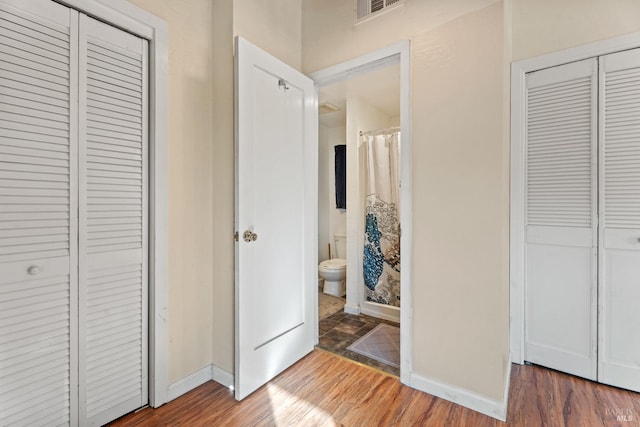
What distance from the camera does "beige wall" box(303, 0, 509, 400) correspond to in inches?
63.1

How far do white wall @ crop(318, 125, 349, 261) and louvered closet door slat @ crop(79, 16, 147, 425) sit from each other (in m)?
2.95

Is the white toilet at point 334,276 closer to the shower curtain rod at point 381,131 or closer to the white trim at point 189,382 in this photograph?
the shower curtain rod at point 381,131

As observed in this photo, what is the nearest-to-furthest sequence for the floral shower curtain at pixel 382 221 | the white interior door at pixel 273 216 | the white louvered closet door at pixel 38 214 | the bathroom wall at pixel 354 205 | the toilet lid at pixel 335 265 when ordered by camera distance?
1. the white louvered closet door at pixel 38 214
2. the white interior door at pixel 273 216
3. the floral shower curtain at pixel 382 221
4. the bathroom wall at pixel 354 205
5. the toilet lid at pixel 335 265

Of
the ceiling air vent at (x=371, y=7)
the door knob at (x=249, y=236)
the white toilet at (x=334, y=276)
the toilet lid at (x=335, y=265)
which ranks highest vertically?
the ceiling air vent at (x=371, y=7)

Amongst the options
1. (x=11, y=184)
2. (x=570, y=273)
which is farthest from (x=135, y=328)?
(x=570, y=273)

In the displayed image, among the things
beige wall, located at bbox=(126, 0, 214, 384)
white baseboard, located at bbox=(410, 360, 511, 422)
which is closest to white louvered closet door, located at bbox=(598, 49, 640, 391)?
white baseboard, located at bbox=(410, 360, 511, 422)

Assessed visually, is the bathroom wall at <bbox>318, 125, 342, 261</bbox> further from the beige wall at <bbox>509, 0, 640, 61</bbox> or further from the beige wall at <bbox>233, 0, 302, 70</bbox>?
the beige wall at <bbox>509, 0, 640, 61</bbox>

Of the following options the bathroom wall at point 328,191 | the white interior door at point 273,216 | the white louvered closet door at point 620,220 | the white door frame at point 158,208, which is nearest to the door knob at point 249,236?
the white interior door at point 273,216

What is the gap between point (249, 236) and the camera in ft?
5.80

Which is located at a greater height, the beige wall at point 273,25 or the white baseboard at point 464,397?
the beige wall at point 273,25

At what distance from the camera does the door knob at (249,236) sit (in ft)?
5.73

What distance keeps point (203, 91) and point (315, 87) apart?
883 millimetres

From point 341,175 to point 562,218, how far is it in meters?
2.55

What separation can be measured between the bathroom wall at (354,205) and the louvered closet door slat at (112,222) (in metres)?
2.03
